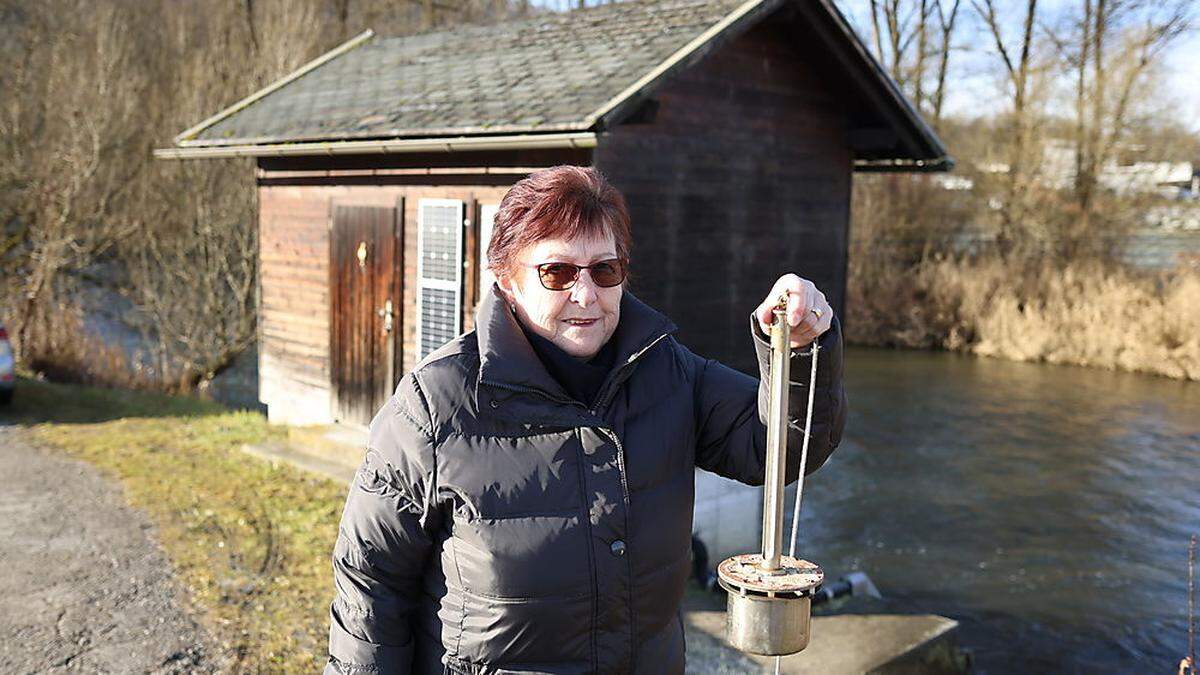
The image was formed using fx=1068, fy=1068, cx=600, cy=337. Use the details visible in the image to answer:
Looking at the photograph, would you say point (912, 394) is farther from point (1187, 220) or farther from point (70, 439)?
point (70, 439)

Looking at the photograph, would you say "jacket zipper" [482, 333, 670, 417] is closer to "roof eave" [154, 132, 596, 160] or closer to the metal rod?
the metal rod

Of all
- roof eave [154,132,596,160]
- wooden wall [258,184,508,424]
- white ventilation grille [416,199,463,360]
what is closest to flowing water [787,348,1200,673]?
white ventilation grille [416,199,463,360]

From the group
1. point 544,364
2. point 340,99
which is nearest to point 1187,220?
point 340,99

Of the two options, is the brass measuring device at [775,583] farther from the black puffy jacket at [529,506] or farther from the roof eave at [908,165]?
the roof eave at [908,165]

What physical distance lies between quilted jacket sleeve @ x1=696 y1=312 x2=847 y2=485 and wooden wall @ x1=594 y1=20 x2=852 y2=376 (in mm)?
5217

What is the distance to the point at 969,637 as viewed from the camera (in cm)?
874

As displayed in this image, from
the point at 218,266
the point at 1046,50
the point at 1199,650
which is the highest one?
the point at 1046,50

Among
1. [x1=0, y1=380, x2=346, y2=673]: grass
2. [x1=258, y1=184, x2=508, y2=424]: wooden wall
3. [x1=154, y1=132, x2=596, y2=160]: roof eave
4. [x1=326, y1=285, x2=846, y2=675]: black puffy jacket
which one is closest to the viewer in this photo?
[x1=326, y1=285, x2=846, y2=675]: black puffy jacket

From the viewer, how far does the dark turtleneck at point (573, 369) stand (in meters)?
2.41

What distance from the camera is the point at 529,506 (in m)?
2.27

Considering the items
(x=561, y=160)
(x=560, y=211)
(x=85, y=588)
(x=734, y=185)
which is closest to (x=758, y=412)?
(x=560, y=211)

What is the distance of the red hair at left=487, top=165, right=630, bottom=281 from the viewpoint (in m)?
2.32

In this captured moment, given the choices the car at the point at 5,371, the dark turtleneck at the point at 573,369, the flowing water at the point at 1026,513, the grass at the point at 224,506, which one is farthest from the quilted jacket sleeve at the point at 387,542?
the car at the point at 5,371

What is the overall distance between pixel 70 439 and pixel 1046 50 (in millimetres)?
22831
